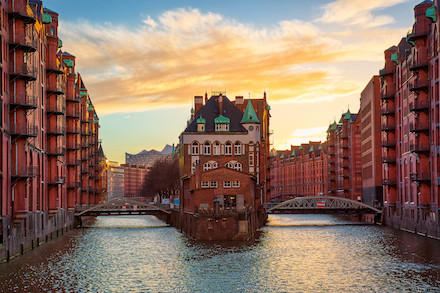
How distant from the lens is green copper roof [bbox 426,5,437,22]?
69000 millimetres

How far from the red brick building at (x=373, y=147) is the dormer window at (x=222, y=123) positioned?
27.5 m

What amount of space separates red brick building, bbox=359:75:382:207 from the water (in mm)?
40286

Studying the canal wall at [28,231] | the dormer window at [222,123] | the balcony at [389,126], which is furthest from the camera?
the dormer window at [222,123]

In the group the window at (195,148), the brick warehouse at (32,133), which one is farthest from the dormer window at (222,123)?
the brick warehouse at (32,133)

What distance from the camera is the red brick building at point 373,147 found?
372 feet

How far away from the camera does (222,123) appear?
106500 millimetres

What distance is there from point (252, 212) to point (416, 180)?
770 inches

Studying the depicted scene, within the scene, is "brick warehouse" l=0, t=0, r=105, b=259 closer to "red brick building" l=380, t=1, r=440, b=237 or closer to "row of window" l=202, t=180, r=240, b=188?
"row of window" l=202, t=180, r=240, b=188

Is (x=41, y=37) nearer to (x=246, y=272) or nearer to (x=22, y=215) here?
(x=22, y=215)

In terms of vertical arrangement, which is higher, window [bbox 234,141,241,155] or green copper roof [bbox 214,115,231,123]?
green copper roof [bbox 214,115,231,123]

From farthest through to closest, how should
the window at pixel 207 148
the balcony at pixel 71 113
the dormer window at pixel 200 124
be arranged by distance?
1. the dormer window at pixel 200 124
2. the window at pixel 207 148
3. the balcony at pixel 71 113

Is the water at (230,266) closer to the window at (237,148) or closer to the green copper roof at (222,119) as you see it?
the window at (237,148)

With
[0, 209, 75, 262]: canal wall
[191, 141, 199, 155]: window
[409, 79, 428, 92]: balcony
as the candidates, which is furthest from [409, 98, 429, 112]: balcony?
[0, 209, 75, 262]: canal wall

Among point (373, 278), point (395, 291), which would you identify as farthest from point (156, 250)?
point (395, 291)
